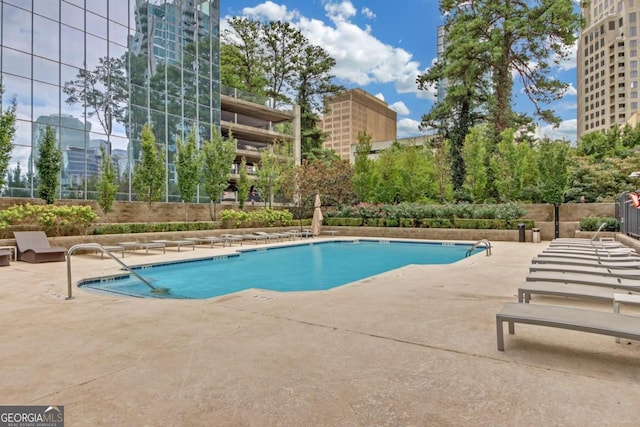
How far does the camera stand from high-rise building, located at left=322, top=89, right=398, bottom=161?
4400 inches

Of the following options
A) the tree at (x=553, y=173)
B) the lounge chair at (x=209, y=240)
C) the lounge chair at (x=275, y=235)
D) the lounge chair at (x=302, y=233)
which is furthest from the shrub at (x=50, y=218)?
the tree at (x=553, y=173)

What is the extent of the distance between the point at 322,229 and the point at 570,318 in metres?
19.4

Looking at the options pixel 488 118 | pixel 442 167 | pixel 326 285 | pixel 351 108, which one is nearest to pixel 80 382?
pixel 326 285

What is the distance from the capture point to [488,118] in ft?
98.7

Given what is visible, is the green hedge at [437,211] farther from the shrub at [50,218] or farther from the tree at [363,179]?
the shrub at [50,218]

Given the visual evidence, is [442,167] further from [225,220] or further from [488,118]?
[225,220]

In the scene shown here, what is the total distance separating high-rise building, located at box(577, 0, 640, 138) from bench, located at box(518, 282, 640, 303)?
88.5 metres

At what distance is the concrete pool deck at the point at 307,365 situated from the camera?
2.52 metres

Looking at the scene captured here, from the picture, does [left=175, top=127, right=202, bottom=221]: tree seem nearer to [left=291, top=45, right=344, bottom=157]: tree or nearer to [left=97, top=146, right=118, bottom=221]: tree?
[left=97, top=146, right=118, bottom=221]: tree

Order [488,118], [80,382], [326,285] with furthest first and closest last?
1. [488,118]
2. [326,285]
3. [80,382]

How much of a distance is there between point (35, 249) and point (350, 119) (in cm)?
10630

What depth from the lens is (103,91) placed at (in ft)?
74.3

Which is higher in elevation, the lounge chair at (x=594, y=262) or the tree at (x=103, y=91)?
the tree at (x=103, y=91)

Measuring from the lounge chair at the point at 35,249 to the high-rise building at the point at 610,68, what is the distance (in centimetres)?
9105
